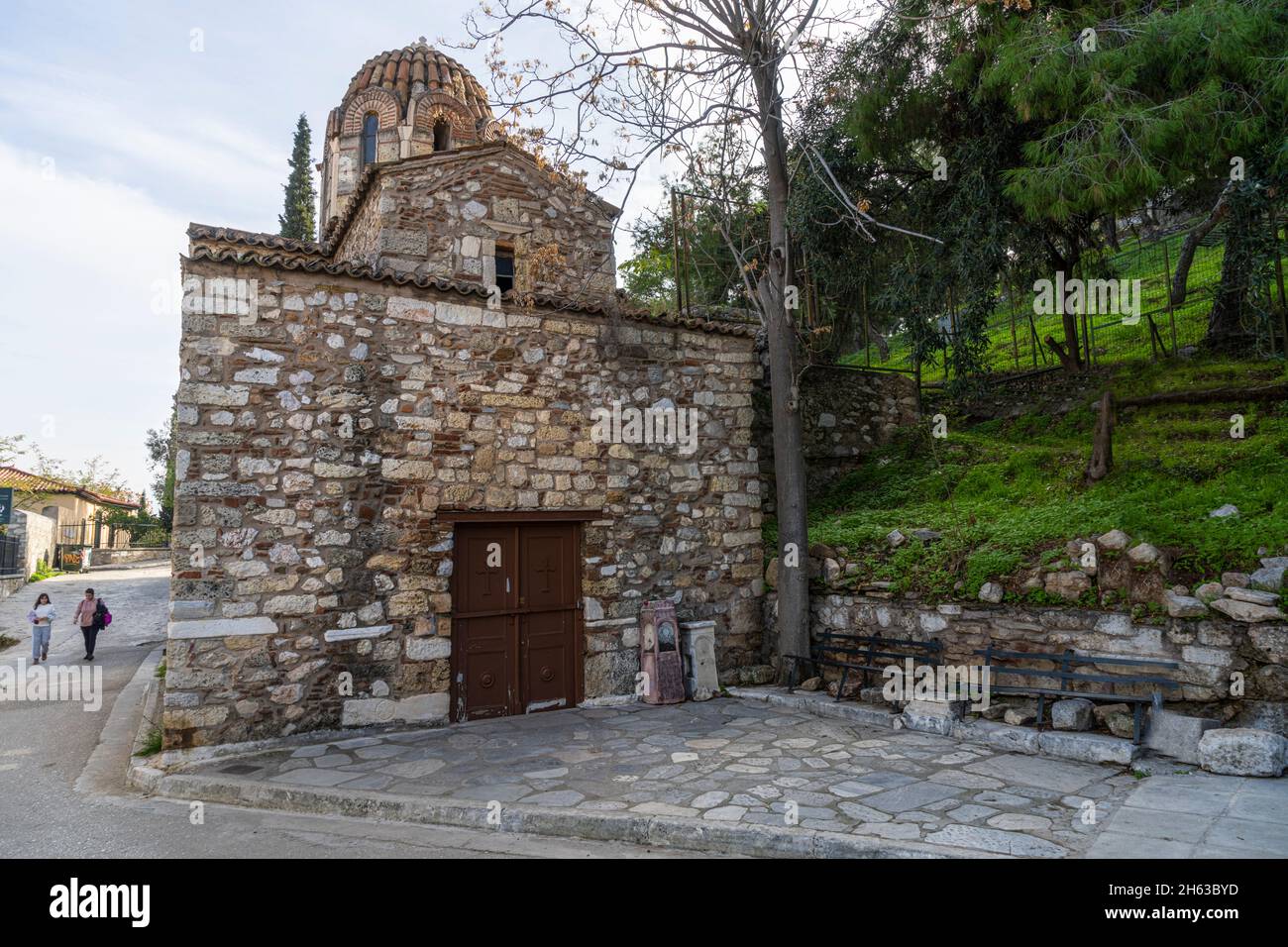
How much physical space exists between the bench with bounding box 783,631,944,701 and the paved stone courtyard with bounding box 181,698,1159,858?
0.73 meters

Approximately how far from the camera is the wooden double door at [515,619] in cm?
738

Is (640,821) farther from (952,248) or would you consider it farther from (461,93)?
(461,93)

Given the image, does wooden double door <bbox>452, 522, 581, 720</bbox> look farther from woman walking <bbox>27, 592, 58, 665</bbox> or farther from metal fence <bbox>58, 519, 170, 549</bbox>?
metal fence <bbox>58, 519, 170, 549</bbox>

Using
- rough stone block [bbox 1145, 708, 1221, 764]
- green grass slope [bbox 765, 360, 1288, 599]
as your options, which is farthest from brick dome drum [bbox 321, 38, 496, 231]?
rough stone block [bbox 1145, 708, 1221, 764]

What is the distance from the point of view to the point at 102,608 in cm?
1385

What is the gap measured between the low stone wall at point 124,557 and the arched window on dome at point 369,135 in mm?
20296

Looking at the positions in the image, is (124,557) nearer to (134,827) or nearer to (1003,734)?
(134,827)

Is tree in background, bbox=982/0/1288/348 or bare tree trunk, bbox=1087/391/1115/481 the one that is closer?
tree in background, bbox=982/0/1288/348

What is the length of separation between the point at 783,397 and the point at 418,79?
1302 cm

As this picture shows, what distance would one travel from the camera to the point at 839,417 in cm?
1098

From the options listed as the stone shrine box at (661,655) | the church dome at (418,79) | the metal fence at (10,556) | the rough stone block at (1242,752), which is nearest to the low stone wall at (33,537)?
the metal fence at (10,556)

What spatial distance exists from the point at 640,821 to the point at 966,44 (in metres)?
9.35

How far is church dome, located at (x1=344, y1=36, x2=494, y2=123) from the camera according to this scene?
16.5 m

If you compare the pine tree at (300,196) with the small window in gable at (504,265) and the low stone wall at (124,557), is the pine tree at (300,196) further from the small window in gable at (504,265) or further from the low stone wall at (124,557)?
the small window in gable at (504,265)
